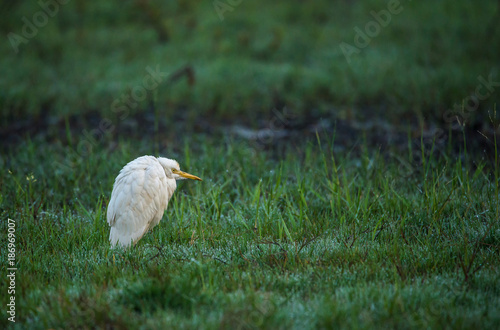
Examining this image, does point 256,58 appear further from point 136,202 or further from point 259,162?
point 136,202

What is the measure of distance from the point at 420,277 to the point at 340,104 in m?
5.85

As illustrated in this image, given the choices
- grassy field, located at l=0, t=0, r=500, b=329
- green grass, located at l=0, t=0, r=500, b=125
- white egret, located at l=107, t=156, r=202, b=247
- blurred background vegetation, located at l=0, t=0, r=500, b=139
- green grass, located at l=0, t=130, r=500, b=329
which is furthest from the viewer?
green grass, located at l=0, t=0, r=500, b=125

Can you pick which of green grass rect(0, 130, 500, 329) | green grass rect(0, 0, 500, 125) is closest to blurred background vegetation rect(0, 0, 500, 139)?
green grass rect(0, 0, 500, 125)

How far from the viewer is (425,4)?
12414 millimetres

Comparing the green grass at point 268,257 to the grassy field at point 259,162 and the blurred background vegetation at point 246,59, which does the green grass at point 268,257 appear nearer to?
the grassy field at point 259,162

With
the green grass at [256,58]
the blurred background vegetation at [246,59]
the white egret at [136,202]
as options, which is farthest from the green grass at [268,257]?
the green grass at [256,58]

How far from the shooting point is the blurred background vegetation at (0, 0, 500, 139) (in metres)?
8.73

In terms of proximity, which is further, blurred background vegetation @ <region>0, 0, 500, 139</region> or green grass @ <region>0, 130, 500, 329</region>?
blurred background vegetation @ <region>0, 0, 500, 139</region>

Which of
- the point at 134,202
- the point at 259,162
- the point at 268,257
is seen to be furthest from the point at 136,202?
the point at 259,162

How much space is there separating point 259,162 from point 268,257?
7.86 ft

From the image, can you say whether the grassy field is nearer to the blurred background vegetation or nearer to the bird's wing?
the blurred background vegetation

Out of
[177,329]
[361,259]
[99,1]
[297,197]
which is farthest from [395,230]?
[99,1]

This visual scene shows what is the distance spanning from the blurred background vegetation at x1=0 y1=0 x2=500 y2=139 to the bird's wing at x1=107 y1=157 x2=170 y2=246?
3961 mm

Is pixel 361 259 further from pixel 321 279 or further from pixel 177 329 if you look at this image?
pixel 177 329
